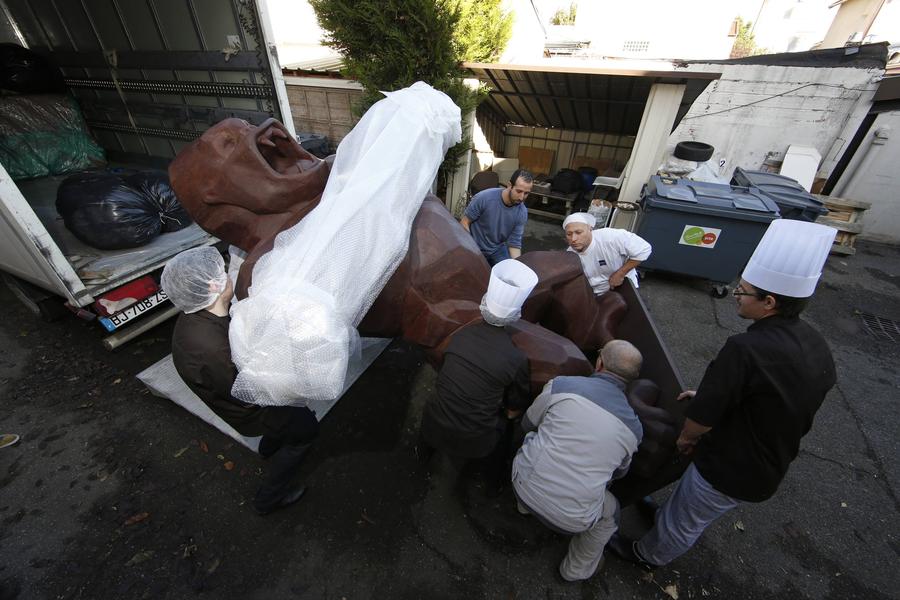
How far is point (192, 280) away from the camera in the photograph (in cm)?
171

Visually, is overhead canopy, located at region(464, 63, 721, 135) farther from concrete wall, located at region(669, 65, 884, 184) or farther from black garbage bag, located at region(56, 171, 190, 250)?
black garbage bag, located at region(56, 171, 190, 250)

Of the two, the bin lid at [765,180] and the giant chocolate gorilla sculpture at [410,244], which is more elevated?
the giant chocolate gorilla sculpture at [410,244]

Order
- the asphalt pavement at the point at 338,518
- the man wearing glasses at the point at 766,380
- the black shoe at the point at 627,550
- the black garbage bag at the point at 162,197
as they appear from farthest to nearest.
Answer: the black garbage bag at the point at 162,197 → the black shoe at the point at 627,550 → the asphalt pavement at the point at 338,518 → the man wearing glasses at the point at 766,380

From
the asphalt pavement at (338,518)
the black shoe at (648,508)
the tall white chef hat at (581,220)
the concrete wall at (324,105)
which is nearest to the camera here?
the asphalt pavement at (338,518)

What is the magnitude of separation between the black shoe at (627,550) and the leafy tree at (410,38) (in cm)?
568

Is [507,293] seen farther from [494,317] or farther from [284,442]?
[284,442]

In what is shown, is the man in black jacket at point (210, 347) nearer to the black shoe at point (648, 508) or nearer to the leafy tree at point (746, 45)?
the black shoe at point (648, 508)

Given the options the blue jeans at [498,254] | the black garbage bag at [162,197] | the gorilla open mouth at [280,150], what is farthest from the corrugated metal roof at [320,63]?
the gorilla open mouth at [280,150]

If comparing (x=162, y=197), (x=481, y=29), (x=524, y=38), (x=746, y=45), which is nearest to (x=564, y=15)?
(x=746, y=45)

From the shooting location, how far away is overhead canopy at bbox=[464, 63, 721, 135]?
4.69m

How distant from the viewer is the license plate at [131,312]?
2.81 m

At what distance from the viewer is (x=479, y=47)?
5.65 metres

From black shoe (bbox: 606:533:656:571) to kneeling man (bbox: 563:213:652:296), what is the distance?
174cm

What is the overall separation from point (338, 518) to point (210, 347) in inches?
52.7
